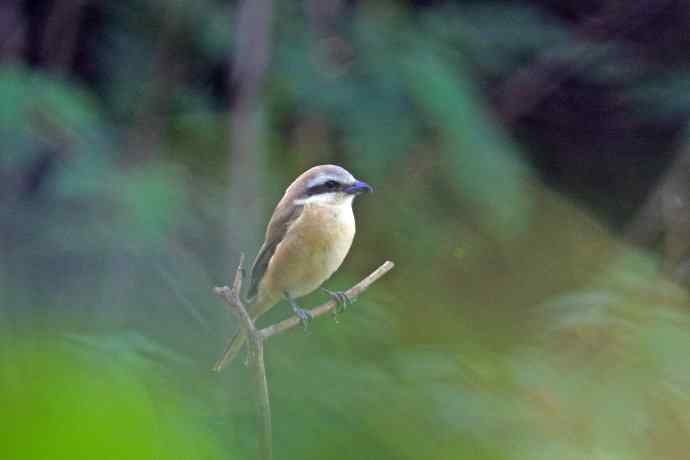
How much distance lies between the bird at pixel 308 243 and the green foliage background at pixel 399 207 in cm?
15

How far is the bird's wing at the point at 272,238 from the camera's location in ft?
6.68

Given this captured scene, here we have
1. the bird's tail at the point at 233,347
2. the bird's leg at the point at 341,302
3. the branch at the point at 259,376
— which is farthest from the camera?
the bird's leg at the point at 341,302

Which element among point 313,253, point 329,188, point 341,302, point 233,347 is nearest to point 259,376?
point 233,347

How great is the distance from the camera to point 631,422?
2.32 meters

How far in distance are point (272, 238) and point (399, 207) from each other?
97.6 inches

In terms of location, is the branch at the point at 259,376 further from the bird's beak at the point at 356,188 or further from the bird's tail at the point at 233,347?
the bird's beak at the point at 356,188

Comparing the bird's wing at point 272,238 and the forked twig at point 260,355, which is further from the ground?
the forked twig at point 260,355

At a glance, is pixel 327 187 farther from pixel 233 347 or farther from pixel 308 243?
pixel 233 347

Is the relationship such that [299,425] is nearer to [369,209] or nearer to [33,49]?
[369,209]

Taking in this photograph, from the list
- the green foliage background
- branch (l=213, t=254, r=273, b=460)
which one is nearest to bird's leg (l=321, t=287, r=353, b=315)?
the green foliage background

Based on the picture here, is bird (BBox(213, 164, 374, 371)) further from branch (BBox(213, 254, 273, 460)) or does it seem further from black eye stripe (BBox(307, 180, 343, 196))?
branch (BBox(213, 254, 273, 460))

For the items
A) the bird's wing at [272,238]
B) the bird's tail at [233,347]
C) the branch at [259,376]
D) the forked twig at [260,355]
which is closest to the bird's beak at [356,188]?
the bird's wing at [272,238]

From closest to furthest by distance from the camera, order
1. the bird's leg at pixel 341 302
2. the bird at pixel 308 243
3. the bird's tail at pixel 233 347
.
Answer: the bird's tail at pixel 233 347, the bird's leg at pixel 341 302, the bird at pixel 308 243

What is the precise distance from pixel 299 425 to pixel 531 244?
4.26 m
